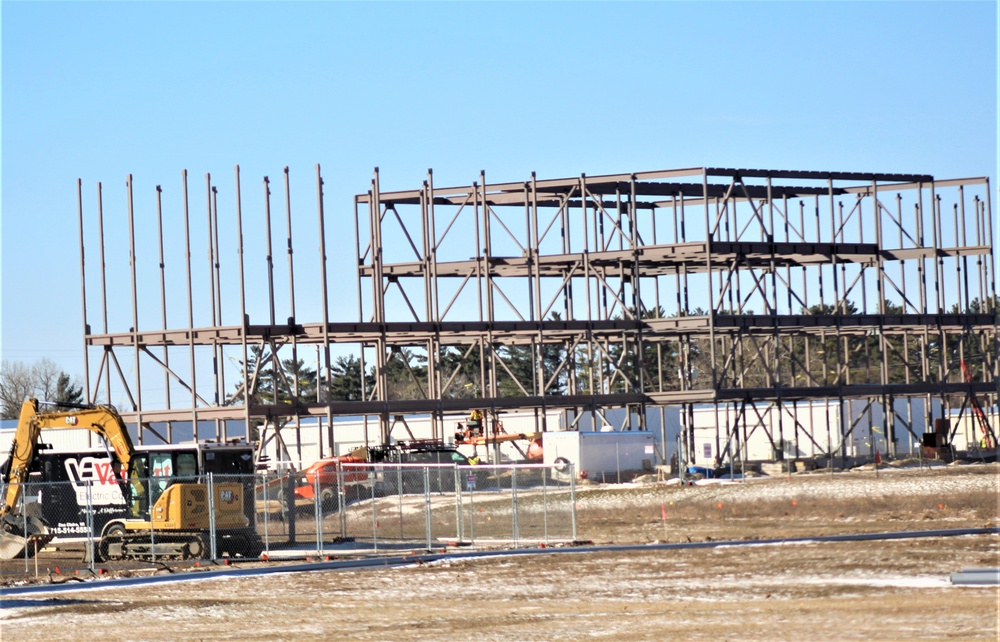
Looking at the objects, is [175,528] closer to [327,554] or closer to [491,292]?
[327,554]

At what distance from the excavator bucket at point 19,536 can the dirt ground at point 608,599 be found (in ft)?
18.2

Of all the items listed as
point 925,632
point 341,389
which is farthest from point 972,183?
point 341,389

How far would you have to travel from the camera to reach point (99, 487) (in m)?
33.5

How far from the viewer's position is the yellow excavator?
98.7 feet

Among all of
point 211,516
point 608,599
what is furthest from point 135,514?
point 608,599

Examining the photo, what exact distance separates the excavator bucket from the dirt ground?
555 centimetres

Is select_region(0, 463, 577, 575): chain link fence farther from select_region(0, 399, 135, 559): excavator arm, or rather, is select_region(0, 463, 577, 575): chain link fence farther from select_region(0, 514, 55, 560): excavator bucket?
select_region(0, 399, 135, 559): excavator arm

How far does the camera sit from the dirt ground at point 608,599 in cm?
1795

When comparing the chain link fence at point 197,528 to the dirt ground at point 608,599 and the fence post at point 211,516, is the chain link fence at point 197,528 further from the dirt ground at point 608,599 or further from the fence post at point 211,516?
the dirt ground at point 608,599

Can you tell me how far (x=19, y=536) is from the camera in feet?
99.9

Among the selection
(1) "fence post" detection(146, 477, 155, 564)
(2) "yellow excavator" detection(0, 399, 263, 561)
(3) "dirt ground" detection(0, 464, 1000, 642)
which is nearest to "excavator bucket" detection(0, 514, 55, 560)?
(2) "yellow excavator" detection(0, 399, 263, 561)

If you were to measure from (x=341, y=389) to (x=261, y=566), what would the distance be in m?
90.2

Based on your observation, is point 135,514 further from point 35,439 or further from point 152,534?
point 152,534

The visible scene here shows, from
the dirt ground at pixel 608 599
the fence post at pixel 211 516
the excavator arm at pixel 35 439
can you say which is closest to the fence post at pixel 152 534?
the fence post at pixel 211 516
